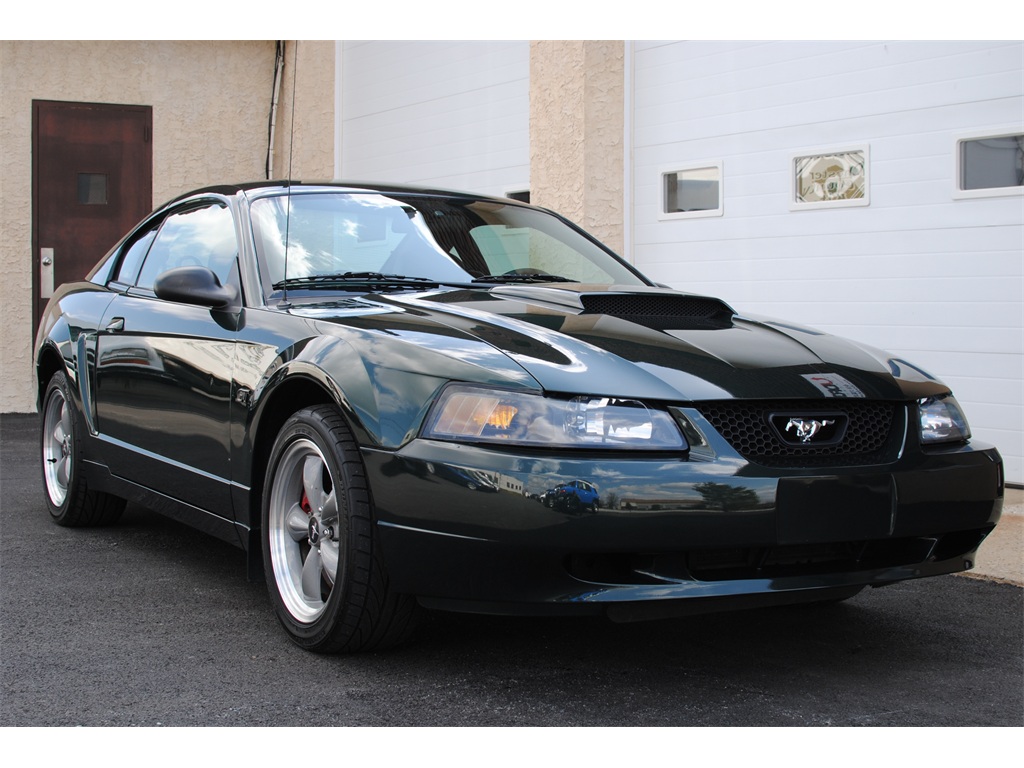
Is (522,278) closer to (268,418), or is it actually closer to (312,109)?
(268,418)

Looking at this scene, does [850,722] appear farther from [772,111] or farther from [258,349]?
[772,111]

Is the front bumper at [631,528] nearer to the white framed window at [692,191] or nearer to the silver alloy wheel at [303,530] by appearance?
the silver alloy wheel at [303,530]

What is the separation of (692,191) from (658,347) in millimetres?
5320

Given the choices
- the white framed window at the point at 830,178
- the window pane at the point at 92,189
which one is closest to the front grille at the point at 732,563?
the white framed window at the point at 830,178

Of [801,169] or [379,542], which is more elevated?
[801,169]

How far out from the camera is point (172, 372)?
4164mm

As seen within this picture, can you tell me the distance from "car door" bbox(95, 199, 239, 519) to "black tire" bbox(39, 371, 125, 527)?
40 cm

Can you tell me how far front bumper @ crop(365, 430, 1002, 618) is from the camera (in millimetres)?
2793

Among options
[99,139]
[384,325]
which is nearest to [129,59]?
[99,139]

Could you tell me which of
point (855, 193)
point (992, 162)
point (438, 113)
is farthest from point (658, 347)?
point (438, 113)

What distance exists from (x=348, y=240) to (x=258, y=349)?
601 mm

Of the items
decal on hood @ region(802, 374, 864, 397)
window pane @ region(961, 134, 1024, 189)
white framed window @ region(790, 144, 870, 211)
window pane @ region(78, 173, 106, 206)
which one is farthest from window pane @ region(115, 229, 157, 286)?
window pane @ region(78, 173, 106, 206)

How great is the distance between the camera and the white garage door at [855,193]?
21.3 feet

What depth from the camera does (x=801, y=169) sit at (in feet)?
24.7
